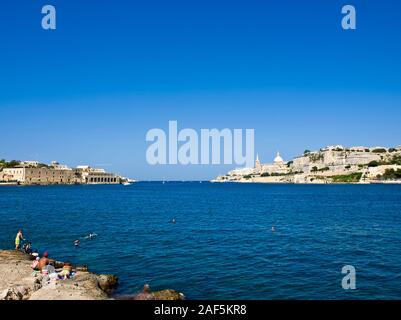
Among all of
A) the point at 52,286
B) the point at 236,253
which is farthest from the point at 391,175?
the point at 52,286

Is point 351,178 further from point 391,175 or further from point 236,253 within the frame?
point 236,253

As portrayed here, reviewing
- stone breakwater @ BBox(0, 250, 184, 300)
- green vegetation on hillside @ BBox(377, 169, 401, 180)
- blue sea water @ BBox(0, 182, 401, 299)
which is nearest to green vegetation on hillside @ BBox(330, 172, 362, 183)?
green vegetation on hillside @ BBox(377, 169, 401, 180)

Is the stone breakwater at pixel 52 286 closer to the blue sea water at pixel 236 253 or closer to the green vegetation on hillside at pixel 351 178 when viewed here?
the blue sea water at pixel 236 253

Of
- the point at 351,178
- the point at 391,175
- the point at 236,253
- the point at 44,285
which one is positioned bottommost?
the point at 236,253

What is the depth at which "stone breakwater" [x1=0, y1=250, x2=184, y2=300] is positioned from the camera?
539 inches

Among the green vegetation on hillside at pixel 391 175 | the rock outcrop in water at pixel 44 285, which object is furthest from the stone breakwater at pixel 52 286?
the green vegetation on hillside at pixel 391 175

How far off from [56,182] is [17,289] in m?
197

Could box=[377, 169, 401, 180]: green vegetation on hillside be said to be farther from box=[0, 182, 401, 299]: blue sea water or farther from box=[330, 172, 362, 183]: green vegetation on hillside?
box=[0, 182, 401, 299]: blue sea water

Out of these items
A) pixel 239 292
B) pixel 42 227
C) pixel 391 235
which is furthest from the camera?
pixel 42 227

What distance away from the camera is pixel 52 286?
14.8 m

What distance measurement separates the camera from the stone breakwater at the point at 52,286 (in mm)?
13688

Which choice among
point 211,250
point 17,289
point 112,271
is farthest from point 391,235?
point 17,289
